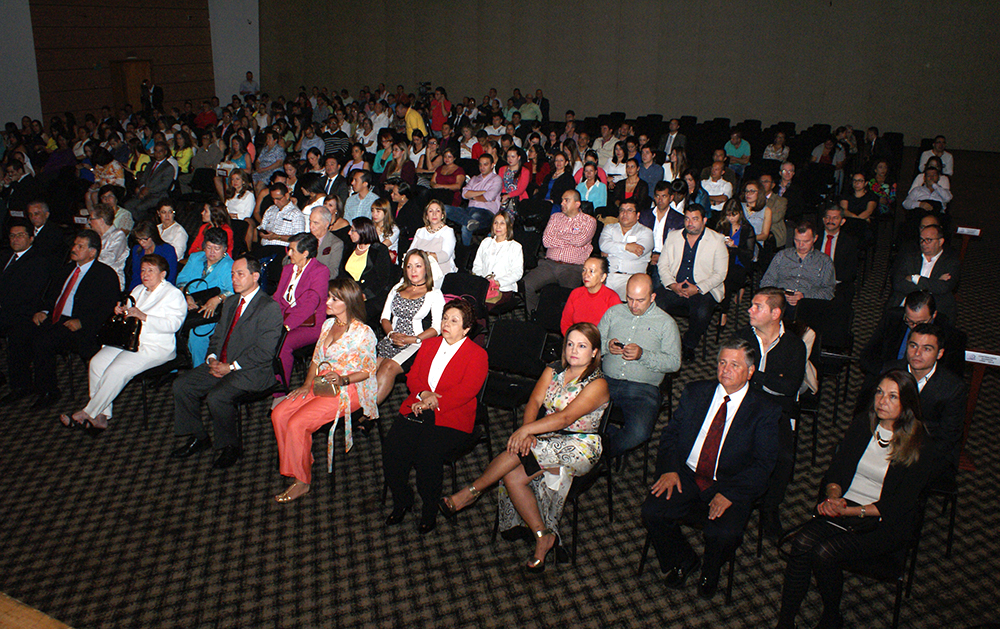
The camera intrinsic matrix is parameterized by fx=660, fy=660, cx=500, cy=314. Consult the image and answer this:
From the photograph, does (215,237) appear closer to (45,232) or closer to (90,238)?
(90,238)

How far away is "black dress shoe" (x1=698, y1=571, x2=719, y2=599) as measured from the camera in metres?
3.14

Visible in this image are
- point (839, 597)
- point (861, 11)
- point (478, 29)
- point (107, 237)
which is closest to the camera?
point (839, 597)

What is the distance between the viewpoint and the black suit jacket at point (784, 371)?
3793 mm

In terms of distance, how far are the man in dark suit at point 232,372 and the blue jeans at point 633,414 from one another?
220cm

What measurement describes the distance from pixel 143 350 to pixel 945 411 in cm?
488

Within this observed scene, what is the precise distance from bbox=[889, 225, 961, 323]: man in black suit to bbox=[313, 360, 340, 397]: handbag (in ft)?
13.8

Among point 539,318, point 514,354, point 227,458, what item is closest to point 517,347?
point 514,354

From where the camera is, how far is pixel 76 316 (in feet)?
16.4

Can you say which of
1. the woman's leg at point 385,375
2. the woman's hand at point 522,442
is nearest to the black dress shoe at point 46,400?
the woman's leg at point 385,375

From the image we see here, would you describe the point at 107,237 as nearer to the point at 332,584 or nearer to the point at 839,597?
the point at 332,584

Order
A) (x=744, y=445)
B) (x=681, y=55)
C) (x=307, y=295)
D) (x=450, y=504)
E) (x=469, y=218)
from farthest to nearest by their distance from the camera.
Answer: (x=681, y=55)
(x=469, y=218)
(x=307, y=295)
(x=450, y=504)
(x=744, y=445)

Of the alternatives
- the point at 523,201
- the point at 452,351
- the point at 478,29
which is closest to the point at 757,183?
the point at 523,201

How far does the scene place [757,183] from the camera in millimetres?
6605

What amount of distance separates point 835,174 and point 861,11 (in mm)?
7395
